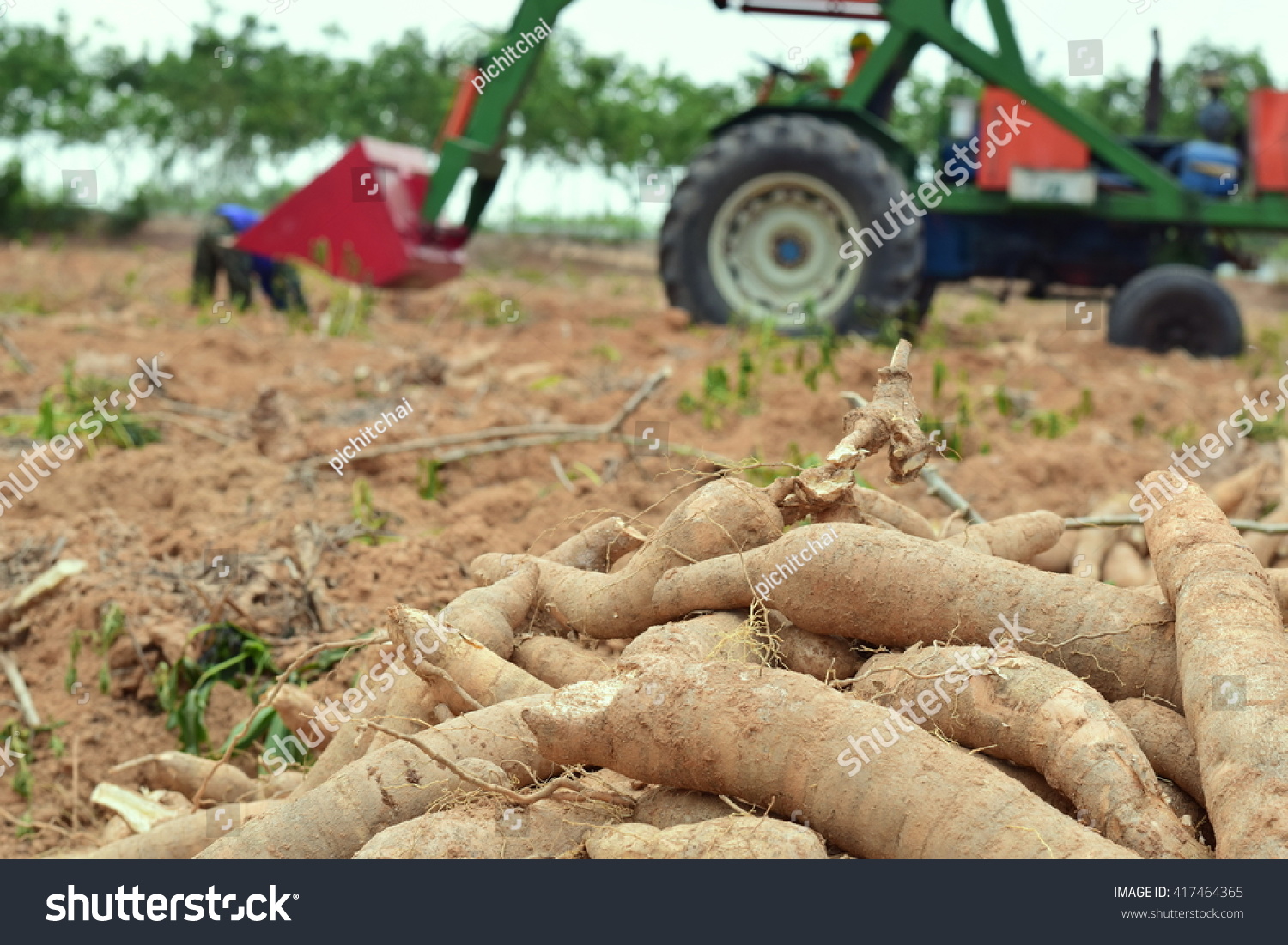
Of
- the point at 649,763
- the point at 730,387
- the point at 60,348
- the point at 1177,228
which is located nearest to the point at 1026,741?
the point at 649,763

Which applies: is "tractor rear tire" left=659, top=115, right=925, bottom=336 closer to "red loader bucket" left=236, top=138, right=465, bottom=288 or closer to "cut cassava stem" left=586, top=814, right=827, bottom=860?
"red loader bucket" left=236, top=138, right=465, bottom=288

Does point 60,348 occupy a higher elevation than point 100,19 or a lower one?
lower

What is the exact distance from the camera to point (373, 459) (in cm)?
521

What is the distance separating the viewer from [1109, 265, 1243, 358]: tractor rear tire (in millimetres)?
8945

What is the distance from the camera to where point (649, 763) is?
2127mm

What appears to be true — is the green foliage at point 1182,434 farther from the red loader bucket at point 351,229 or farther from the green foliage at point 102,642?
the red loader bucket at point 351,229

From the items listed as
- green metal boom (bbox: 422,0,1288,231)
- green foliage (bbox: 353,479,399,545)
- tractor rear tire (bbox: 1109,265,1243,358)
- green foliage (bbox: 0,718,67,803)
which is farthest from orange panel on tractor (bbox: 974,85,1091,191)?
green foliage (bbox: 0,718,67,803)

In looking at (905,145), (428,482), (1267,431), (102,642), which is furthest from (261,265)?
(1267,431)

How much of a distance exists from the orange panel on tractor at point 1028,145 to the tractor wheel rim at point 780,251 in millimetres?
1377

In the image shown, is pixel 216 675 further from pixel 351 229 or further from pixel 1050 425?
pixel 351 229

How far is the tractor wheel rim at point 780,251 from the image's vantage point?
8898 mm

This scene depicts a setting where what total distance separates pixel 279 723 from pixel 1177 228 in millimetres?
8655

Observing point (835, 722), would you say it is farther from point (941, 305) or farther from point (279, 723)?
point (941, 305)

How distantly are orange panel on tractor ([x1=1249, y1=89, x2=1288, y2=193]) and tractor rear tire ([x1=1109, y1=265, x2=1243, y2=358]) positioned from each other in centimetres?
120
